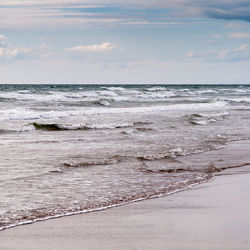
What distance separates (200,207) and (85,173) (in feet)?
9.37

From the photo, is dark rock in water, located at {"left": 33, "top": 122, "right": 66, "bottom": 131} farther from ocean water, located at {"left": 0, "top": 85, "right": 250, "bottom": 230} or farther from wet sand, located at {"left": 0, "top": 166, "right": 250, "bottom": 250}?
wet sand, located at {"left": 0, "top": 166, "right": 250, "bottom": 250}

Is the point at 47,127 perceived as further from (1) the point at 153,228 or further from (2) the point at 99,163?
(1) the point at 153,228

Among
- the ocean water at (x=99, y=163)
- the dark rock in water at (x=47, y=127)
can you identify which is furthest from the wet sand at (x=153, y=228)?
the dark rock in water at (x=47, y=127)

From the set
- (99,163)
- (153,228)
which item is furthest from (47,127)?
(153,228)

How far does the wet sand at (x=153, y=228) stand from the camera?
453 cm

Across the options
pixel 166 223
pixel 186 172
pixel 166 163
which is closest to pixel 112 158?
pixel 166 163

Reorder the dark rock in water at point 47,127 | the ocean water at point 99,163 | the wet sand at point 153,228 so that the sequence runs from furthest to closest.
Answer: the dark rock in water at point 47,127 < the ocean water at point 99,163 < the wet sand at point 153,228

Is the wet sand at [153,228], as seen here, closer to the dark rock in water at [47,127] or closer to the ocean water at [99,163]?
the ocean water at [99,163]

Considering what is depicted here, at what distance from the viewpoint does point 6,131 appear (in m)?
15.2

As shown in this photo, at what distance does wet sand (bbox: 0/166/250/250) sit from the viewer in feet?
14.9

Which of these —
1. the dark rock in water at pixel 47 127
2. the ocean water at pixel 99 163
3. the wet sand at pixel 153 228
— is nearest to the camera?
the wet sand at pixel 153 228

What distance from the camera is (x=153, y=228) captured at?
506 centimetres

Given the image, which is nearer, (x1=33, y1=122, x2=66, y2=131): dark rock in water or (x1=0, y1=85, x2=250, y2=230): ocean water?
(x1=0, y1=85, x2=250, y2=230): ocean water

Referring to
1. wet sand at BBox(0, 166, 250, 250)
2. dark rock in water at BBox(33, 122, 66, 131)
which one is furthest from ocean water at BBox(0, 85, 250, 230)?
wet sand at BBox(0, 166, 250, 250)
